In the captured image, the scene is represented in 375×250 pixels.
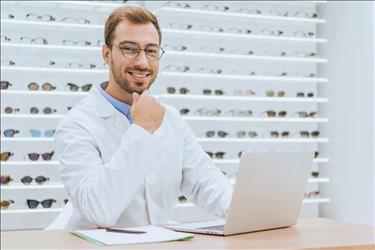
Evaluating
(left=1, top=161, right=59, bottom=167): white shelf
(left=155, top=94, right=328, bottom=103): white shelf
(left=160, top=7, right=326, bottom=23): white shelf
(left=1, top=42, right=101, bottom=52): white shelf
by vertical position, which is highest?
(left=160, top=7, right=326, bottom=23): white shelf

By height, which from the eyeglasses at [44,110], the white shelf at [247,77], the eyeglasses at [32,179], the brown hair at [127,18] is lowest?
the eyeglasses at [32,179]

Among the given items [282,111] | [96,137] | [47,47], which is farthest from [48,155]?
[96,137]

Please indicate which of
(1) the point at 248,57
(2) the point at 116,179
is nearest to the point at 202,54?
(1) the point at 248,57

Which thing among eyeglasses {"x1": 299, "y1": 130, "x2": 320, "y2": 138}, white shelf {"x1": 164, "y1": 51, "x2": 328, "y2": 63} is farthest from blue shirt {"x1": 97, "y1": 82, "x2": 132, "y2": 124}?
eyeglasses {"x1": 299, "y1": 130, "x2": 320, "y2": 138}

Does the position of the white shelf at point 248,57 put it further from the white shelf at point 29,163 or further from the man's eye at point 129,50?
the man's eye at point 129,50

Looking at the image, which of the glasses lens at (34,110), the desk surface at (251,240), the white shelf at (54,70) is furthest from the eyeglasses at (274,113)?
the desk surface at (251,240)

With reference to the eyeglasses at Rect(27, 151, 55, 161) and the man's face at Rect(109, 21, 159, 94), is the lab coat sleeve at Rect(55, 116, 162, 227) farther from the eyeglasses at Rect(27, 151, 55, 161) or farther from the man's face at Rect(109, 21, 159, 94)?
the eyeglasses at Rect(27, 151, 55, 161)

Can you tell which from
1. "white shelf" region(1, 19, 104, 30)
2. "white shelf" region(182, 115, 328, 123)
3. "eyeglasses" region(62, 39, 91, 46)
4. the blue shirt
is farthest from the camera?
"white shelf" region(182, 115, 328, 123)

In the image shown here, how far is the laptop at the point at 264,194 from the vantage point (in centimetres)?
181

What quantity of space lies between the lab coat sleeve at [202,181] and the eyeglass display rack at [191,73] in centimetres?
310

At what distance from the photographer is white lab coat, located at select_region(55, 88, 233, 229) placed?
1.99 m

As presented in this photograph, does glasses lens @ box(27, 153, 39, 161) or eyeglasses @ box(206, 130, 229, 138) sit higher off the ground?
eyeglasses @ box(206, 130, 229, 138)

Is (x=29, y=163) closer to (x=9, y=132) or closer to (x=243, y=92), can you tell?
(x=9, y=132)

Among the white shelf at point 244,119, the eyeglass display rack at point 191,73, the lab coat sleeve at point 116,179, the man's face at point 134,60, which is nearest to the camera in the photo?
the lab coat sleeve at point 116,179
